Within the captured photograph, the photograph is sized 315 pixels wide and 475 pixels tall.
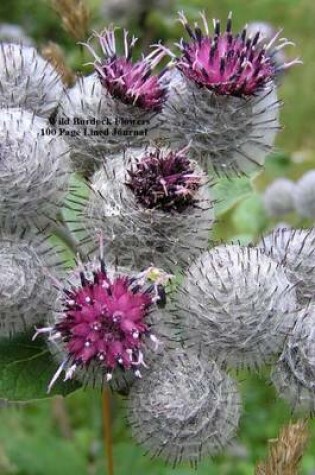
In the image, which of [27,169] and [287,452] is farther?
[27,169]

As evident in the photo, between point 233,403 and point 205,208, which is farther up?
point 205,208

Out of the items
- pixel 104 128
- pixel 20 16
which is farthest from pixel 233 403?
pixel 20 16

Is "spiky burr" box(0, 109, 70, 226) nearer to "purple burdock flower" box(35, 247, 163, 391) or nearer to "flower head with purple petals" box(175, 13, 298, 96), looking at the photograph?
"purple burdock flower" box(35, 247, 163, 391)

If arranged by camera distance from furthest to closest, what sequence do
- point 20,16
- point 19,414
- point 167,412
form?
point 20,16, point 19,414, point 167,412

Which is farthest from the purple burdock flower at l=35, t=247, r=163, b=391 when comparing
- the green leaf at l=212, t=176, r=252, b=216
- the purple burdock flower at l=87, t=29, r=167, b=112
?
the green leaf at l=212, t=176, r=252, b=216

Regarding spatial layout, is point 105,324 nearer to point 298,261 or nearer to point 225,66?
point 298,261

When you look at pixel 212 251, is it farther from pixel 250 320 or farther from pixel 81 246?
pixel 81 246

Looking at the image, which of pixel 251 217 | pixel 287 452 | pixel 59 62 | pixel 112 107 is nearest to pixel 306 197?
pixel 251 217
